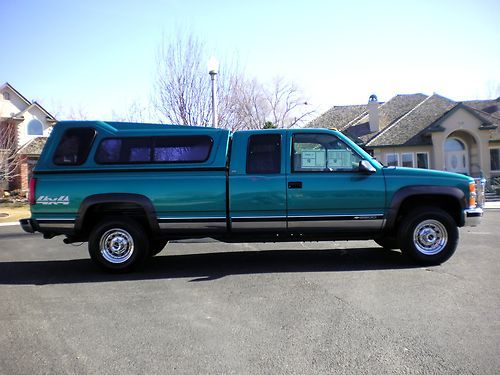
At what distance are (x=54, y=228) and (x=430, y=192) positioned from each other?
573cm

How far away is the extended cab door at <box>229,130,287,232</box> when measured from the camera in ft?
22.5

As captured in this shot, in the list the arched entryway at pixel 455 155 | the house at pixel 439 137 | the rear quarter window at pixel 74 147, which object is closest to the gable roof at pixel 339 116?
the house at pixel 439 137

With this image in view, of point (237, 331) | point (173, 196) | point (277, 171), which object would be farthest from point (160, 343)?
point (277, 171)

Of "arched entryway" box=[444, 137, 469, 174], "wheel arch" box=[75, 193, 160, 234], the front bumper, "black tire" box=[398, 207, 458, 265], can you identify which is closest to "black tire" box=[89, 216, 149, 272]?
"wheel arch" box=[75, 193, 160, 234]

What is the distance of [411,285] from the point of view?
5.84 meters

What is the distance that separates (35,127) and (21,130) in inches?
43.0

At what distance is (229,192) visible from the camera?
686cm

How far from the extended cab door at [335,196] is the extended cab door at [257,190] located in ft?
0.50

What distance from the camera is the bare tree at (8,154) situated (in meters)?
26.1

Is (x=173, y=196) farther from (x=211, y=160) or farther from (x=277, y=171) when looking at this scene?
(x=277, y=171)

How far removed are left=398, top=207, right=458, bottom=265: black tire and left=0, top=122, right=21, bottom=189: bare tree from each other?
24247 millimetres

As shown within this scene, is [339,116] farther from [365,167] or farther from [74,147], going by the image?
[74,147]

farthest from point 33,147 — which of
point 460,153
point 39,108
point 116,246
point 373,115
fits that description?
point 460,153

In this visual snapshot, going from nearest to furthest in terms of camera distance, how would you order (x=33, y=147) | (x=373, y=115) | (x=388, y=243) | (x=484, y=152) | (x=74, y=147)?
(x=74, y=147), (x=388, y=243), (x=484, y=152), (x=33, y=147), (x=373, y=115)
